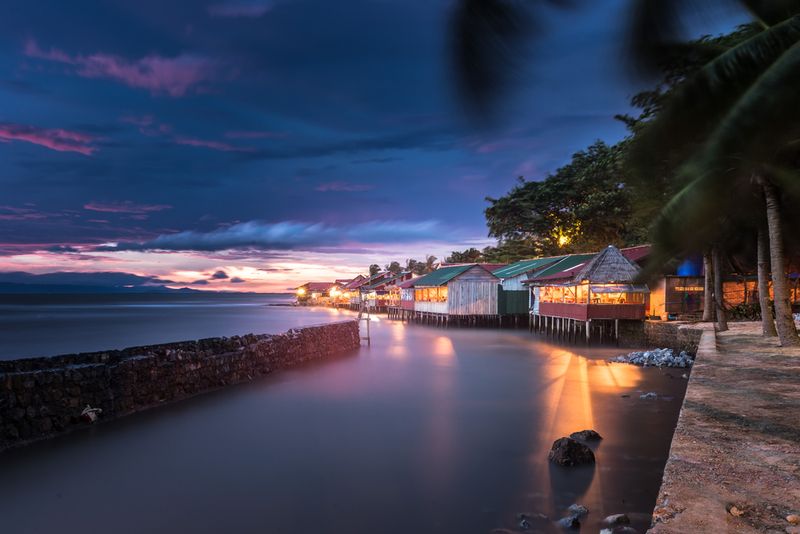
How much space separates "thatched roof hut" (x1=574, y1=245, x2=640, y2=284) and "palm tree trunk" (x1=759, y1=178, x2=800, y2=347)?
1175cm

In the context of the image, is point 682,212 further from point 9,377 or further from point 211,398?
point 211,398

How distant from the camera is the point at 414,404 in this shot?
14047mm

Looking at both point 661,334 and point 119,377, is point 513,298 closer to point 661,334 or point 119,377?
point 661,334

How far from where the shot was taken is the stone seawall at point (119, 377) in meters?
8.97

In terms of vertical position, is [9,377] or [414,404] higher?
[9,377]

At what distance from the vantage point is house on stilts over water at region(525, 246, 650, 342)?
24797 mm

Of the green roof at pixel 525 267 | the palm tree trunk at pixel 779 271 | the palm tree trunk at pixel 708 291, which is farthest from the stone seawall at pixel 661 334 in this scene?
the green roof at pixel 525 267

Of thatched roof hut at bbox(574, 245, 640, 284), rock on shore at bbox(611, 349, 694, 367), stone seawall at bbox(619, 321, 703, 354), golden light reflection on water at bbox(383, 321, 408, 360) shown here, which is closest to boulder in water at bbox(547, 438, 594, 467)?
rock on shore at bbox(611, 349, 694, 367)

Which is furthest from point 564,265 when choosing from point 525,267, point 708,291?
point 708,291

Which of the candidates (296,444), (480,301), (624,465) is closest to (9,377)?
(296,444)

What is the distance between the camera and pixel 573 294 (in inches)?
1179

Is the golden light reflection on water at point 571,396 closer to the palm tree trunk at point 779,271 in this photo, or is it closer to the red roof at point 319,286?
the palm tree trunk at point 779,271

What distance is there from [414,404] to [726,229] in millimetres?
11739

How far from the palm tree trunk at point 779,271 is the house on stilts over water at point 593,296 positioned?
7783 millimetres
